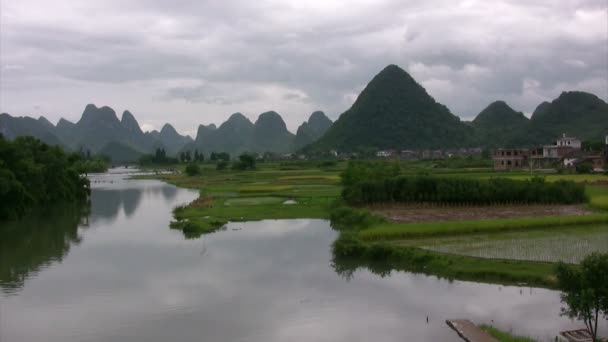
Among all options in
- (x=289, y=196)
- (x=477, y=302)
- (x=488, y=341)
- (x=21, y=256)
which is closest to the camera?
(x=488, y=341)

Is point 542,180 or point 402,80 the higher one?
point 402,80

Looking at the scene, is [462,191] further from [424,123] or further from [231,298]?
[424,123]

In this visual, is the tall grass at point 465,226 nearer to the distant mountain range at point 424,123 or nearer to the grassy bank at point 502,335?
the grassy bank at point 502,335

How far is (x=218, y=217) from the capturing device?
2406 centimetres

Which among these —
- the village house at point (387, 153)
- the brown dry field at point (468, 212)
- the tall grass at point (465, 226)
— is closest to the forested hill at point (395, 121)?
the village house at point (387, 153)

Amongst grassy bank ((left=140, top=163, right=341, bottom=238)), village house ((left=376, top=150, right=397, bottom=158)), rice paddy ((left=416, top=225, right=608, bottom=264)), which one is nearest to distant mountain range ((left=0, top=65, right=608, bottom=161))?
village house ((left=376, top=150, right=397, bottom=158))

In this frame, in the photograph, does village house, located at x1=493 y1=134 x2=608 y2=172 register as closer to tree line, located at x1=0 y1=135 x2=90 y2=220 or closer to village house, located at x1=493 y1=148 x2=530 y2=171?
village house, located at x1=493 y1=148 x2=530 y2=171

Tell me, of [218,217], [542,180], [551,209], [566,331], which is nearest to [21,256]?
[218,217]

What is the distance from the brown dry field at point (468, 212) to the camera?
21.0m

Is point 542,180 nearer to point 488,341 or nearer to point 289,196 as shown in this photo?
point 289,196

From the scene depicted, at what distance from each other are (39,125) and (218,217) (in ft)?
553

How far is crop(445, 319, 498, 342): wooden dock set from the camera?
28.9ft

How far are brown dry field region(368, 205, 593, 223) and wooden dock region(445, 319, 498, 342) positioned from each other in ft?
34.3

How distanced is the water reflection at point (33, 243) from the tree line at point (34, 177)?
114 centimetres
